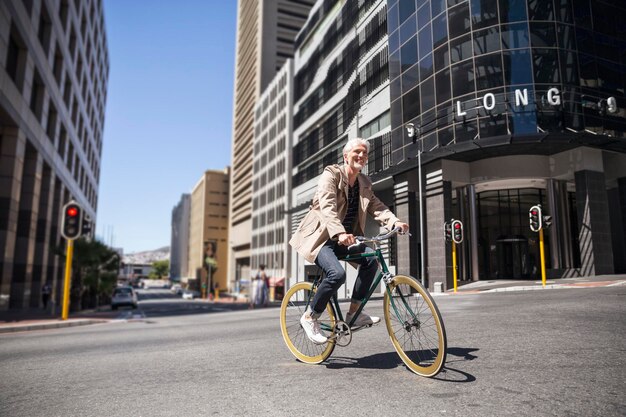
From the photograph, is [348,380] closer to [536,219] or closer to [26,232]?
[536,219]

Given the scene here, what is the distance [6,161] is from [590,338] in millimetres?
26276

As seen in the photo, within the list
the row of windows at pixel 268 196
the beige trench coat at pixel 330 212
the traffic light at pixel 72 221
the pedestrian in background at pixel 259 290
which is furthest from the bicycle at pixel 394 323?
the row of windows at pixel 268 196

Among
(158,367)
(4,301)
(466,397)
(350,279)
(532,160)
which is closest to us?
(466,397)

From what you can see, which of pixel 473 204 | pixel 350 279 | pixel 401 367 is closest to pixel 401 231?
pixel 350 279

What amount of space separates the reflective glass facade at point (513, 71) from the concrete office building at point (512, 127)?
6cm

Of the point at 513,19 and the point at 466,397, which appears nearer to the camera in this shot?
the point at 466,397

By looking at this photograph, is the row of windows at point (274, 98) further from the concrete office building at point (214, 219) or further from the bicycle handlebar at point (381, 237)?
the bicycle handlebar at point (381, 237)

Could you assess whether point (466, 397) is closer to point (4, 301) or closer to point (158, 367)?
point (158, 367)

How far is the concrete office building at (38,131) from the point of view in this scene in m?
22.0

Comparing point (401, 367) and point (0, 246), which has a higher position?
point (0, 246)

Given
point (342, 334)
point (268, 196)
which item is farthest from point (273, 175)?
point (342, 334)

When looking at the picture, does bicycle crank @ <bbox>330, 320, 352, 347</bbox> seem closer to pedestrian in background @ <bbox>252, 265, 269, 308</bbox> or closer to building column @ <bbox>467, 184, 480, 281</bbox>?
pedestrian in background @ <bbox>252, 265, 269, 308</bbox>

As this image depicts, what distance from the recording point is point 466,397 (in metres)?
2.45

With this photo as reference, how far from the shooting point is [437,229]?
75.0ft
